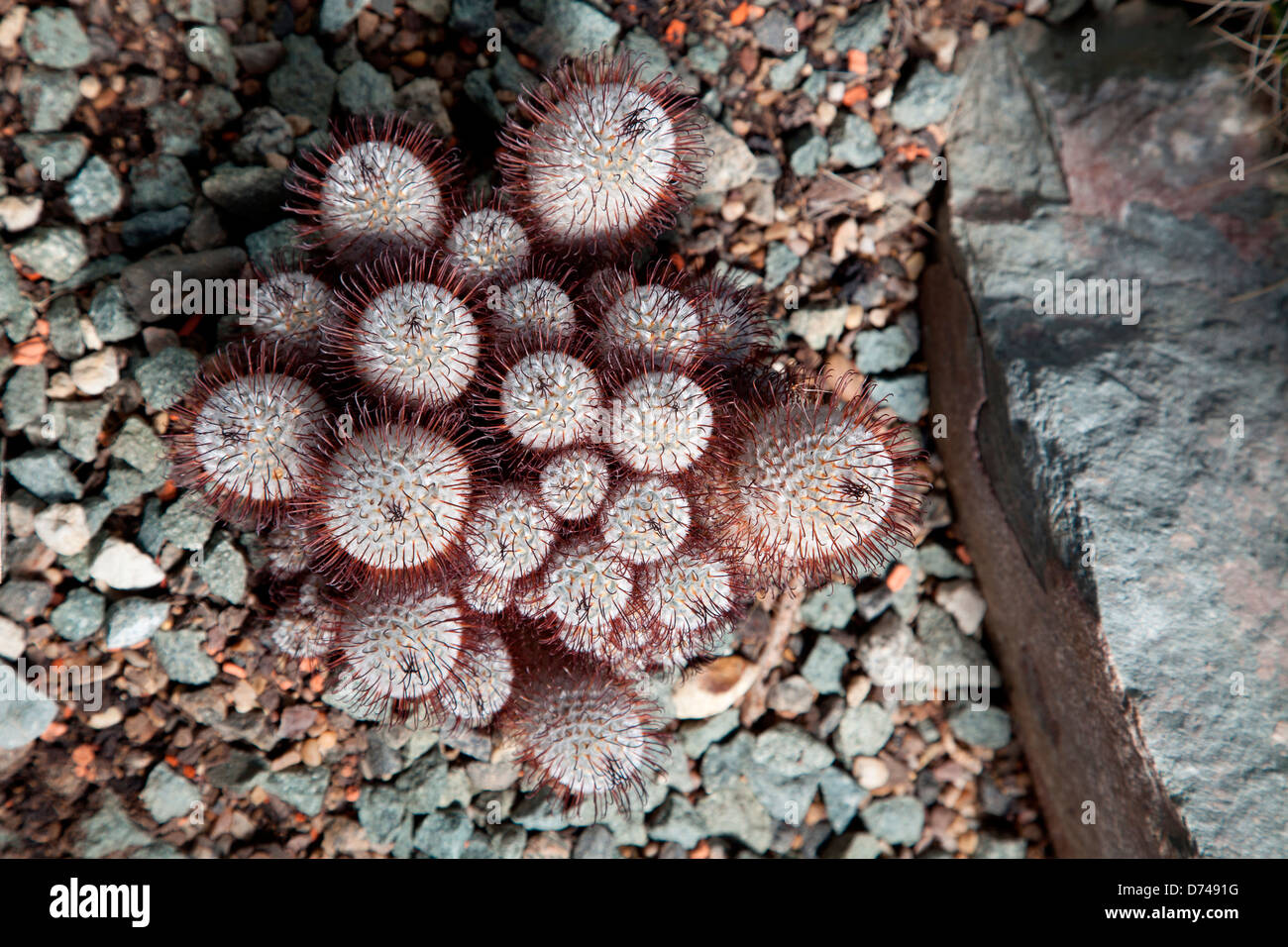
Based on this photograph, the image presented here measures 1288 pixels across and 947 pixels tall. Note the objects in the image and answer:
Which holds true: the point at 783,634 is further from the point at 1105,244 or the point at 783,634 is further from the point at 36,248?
the point at 36,248

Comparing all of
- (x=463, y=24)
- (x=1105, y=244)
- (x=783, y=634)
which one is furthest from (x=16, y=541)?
(x=1105, y=244)

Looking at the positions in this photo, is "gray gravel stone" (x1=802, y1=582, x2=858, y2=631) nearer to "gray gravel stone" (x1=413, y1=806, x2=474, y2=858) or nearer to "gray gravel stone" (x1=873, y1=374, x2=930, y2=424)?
"gray gravel stone" (x1=873, y1=374, x2=930, y2=424)

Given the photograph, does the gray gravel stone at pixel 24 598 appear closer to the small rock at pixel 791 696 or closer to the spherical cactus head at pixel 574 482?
the spherical cactus head at pixel 574 482

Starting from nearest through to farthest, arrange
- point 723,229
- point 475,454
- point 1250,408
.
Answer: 1. point 475,454
2. point 1250,408
3. point 723,229

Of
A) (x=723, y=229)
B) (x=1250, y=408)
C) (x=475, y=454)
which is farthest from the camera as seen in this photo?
(x=723, y=229)

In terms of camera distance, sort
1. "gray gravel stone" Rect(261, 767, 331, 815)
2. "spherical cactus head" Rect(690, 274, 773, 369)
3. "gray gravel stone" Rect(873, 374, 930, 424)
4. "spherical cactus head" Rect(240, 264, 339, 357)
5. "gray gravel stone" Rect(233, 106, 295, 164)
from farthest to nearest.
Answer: "gray gravel stone" Rect(873, 374, 930, 424), "gray gravel stone" Rect(233, 106, 295, 164), "gray gravel stone" Rect(261, 767, 331, 815), "spherical cactus head" Rect(690, 274, 773, 369), "spherical cactus head" Rect(240, 264, 339, 357)

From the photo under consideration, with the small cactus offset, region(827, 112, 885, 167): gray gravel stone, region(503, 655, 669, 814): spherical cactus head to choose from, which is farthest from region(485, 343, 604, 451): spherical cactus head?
region(827, 112, 885, 167): gray gravel stone

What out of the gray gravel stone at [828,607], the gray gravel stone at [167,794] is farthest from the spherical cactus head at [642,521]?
the gray gravel stone at [167,794]
